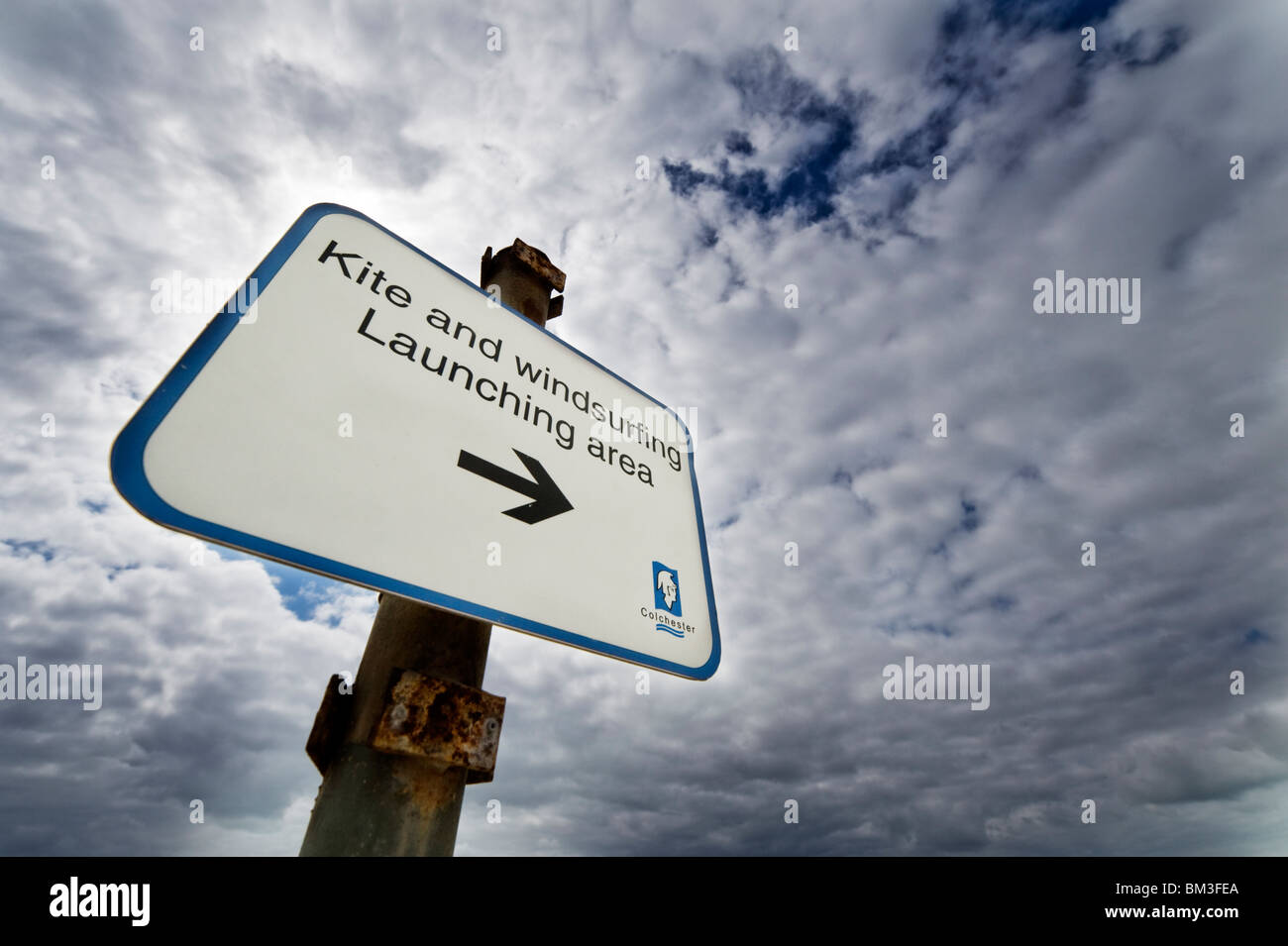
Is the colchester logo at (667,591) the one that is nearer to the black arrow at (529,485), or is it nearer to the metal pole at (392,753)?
the black arrow at (529,485)

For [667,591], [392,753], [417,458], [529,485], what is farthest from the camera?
[667,591]

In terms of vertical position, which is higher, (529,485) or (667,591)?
(529,485)

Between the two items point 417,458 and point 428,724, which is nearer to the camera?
point 428,724

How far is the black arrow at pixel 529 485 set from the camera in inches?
59.1

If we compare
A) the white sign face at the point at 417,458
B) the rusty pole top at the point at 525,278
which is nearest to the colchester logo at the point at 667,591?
the white sign face at the point at 417,458

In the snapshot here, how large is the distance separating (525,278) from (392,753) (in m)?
1.75

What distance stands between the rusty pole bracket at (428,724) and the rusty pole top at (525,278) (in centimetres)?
142

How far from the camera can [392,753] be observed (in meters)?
1.17

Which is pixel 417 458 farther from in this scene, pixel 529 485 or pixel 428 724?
pixel 428 724

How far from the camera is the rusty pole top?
7.16 ft

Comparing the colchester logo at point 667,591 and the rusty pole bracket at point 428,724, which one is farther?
the colchester logo at point 667,591

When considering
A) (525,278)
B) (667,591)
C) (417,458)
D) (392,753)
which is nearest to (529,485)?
(417,458)
